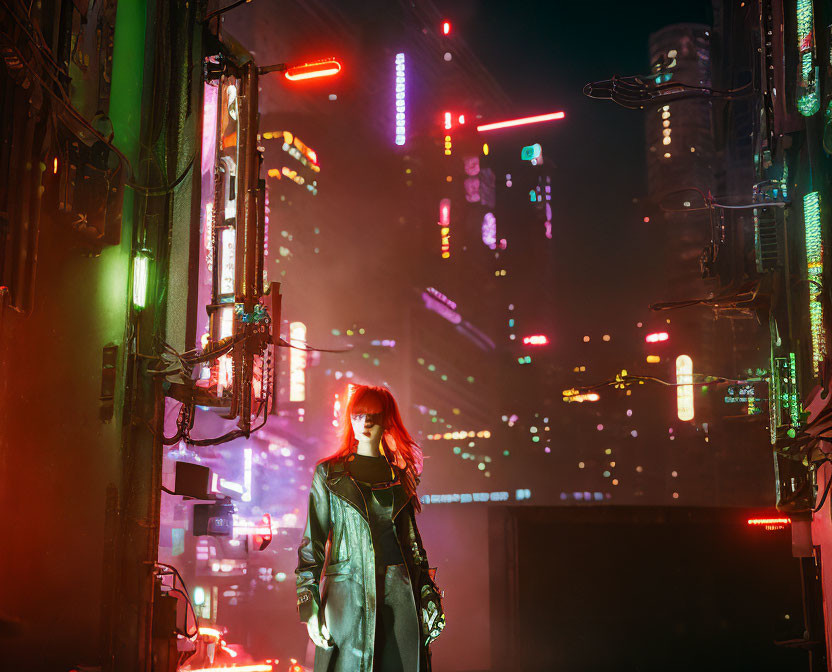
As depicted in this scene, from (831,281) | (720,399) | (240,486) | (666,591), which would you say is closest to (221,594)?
(240,486)

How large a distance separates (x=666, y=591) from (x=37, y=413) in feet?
43.2

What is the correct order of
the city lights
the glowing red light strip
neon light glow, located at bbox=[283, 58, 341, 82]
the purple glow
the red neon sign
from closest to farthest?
1. neon light glow, located at bbox=[283, 58, 341, 82]
2. the red neon sign
3. the glowing red light strip
4. the city lights
5. the purple glow

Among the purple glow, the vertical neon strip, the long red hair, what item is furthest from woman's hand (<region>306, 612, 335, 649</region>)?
the purple glow

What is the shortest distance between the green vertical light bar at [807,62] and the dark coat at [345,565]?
27.9 ft

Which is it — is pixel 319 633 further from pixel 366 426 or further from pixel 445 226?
pixel 445 226

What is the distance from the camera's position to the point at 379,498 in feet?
15.7

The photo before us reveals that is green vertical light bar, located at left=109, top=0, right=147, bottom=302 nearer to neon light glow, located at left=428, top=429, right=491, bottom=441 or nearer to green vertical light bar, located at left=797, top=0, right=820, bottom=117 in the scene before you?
green vertical light bar, located at left=797, top=0, right=820, bottom=117

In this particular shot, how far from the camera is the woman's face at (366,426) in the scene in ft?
16.0

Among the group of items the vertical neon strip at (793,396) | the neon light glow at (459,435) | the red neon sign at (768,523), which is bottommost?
the red neon sign at (768,523)

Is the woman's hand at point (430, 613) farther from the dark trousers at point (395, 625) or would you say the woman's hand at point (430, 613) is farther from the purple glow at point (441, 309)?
the purple glow at point (441, 309)

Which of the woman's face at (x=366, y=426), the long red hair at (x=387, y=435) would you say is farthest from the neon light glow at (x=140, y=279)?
the woman's face at (x=366, y=426)

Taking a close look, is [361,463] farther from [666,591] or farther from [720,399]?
[720,399]

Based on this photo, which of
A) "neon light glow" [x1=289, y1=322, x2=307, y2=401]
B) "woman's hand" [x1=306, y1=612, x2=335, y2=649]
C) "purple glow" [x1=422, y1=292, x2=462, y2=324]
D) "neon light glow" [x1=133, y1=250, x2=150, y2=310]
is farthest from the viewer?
"purple glow" [x1=422, y1=292, x2=462, y2=324]

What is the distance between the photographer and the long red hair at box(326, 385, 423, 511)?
192 inches
